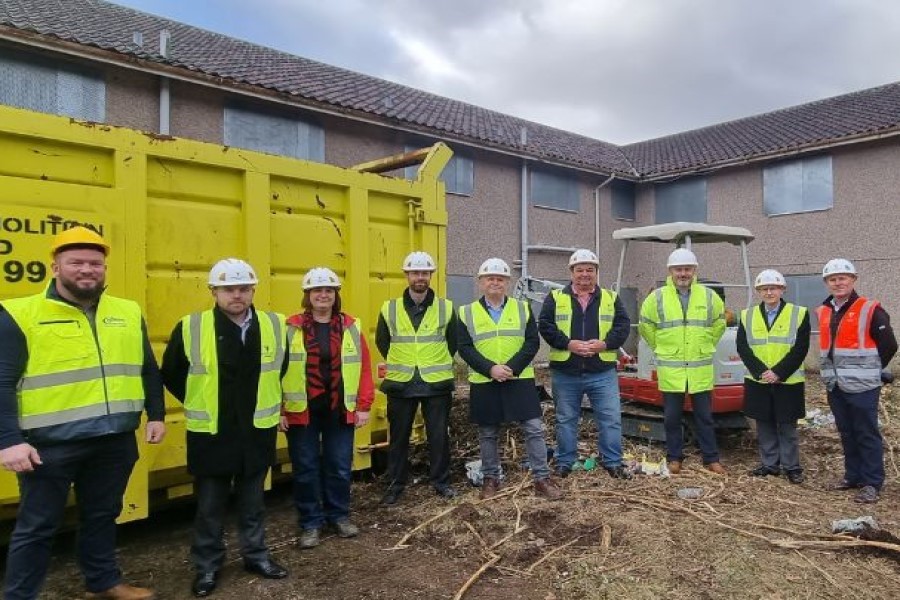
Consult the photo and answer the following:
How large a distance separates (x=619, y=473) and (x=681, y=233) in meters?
2.84

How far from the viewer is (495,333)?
4.74m

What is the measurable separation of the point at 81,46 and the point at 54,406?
8066 millimetres

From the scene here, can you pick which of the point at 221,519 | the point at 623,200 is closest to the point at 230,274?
the point at 221,519

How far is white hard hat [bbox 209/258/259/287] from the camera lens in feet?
11.1

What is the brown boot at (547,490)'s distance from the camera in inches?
181

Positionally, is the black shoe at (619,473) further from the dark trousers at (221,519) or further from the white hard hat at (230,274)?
the white hard hat at (230,274)

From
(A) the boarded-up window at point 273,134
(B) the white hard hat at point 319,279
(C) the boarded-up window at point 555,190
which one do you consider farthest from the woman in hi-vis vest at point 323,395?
(C) the boarded-up window at point 555,190

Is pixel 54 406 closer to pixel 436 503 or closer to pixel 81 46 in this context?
pixel 436 503

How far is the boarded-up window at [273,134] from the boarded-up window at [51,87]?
1.93 m

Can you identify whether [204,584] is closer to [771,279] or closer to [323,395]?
[323,395]

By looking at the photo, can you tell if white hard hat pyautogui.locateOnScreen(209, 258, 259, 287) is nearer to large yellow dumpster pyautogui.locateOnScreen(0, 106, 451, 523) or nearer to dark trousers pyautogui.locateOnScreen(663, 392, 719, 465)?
large yellow dumpster pyautogui.locateOnScreen(0, 106, 451, 523)

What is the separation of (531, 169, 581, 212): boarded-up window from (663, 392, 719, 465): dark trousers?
10114 mm

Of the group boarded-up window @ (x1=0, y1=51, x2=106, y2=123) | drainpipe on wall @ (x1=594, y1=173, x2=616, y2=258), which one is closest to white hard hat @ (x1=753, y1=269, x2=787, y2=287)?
boarded-up window @ (x1=0, y1=51, x2=106, y2=123)

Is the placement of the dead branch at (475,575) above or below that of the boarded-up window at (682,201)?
below
